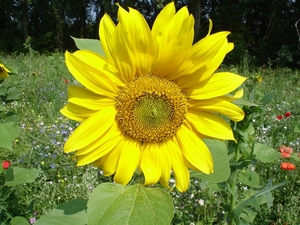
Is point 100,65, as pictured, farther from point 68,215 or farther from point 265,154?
point 265,154

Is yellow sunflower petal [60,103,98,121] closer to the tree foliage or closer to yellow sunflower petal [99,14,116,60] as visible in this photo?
yellow sunflower petal [99,14,116,60]

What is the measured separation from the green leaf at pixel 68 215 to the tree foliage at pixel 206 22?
26.9 feet

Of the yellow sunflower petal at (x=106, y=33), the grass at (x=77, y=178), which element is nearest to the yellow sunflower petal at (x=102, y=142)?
the yellow sunflower petal at (x=106, y=33)

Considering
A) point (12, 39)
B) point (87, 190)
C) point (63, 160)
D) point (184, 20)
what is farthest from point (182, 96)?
point (12, 39)

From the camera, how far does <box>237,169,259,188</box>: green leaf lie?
5.28ft

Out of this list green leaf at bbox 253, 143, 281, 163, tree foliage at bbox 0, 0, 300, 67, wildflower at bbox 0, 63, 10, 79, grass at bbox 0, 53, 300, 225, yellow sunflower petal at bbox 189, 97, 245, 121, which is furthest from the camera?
tree foliage at bbox 0, 0, 300, 67

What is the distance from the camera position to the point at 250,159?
133cm

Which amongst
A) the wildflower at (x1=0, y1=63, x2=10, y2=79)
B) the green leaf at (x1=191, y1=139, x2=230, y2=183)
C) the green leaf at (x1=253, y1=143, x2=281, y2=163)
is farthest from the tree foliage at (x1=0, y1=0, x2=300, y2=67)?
the green leaf at (x1=191, y1=139, x2=230, y2=183)

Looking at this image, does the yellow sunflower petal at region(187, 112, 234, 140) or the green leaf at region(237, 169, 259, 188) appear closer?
the yellow sunflower petal at region(187, 112, 234, 140)

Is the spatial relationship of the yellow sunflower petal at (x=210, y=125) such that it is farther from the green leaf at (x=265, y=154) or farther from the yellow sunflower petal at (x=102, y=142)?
the green leaf at (x=265, y=154)

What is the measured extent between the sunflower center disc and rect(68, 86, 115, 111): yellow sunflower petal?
3 centimetres

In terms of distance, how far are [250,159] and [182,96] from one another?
22.1 inches

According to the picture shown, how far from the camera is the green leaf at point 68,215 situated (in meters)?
0.90

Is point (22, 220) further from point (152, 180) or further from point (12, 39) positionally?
point (12, 39)
